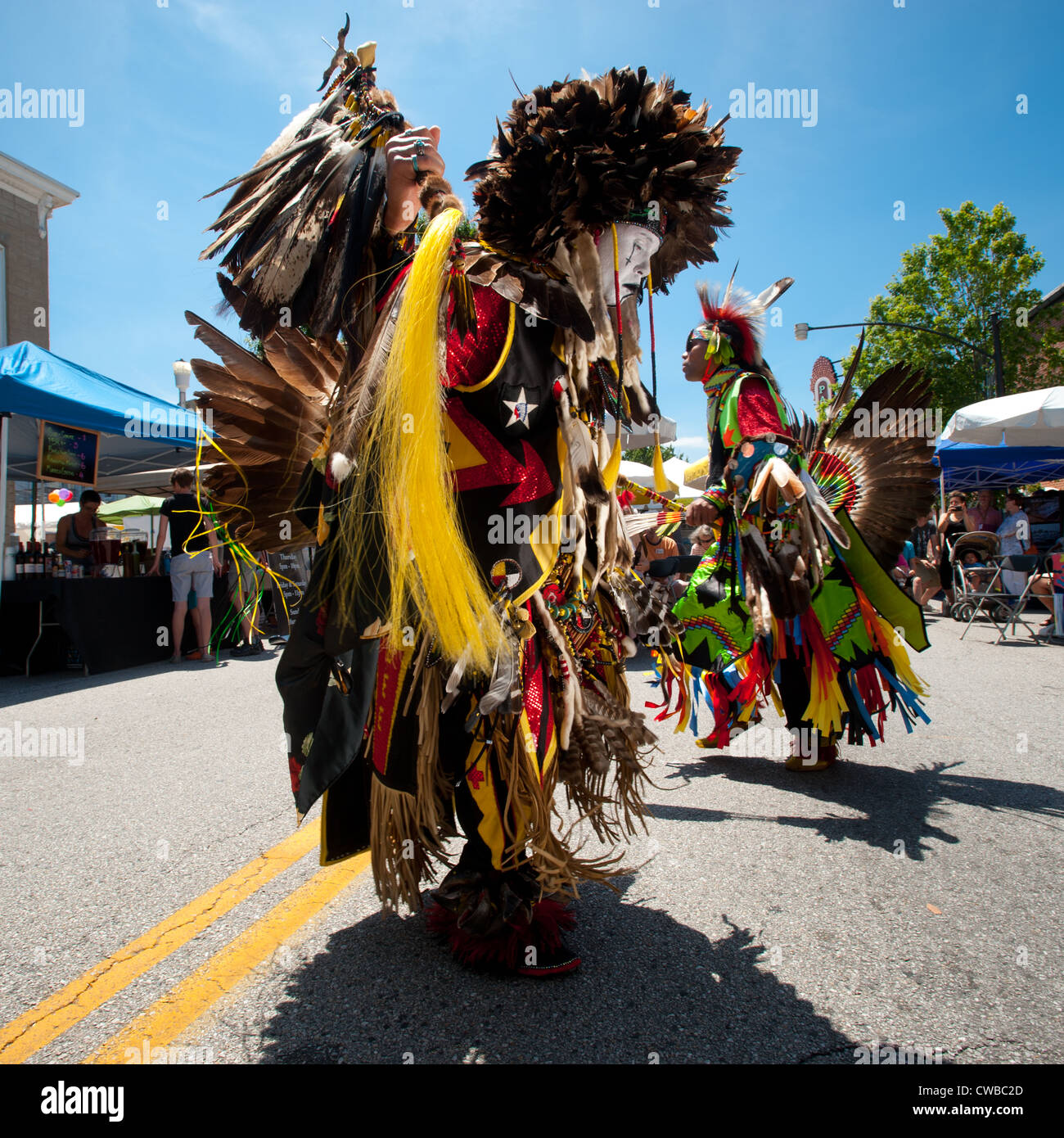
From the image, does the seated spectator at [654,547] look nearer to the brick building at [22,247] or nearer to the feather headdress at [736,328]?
the feather headdress at [736,328]

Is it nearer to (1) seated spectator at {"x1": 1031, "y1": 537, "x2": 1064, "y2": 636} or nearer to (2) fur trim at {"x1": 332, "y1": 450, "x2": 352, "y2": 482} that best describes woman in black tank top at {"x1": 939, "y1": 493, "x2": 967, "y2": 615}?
(1) seated spectator at {"x1": 1031, "y1": 537, "x2": 1064, "y2": 636}

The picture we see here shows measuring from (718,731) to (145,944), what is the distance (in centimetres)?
275

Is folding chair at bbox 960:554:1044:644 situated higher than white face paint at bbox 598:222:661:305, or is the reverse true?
white face paint at bbox 598:222:661:305

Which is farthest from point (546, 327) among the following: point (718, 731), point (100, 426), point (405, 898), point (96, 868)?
point (100, 426)

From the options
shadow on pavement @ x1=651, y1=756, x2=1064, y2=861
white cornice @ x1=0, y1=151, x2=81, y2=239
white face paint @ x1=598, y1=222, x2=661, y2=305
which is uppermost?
white cornice @ x1=0, y1=151, x2=81, y2=239

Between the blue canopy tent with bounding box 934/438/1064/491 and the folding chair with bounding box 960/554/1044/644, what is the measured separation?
184 cm

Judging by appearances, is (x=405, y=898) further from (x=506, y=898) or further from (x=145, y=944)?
(x=145, y=944)

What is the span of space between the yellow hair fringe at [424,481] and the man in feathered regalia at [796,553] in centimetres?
190

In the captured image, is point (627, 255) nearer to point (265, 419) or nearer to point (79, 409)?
point (265, 419)

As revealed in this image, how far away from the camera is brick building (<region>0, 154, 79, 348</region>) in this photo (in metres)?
17.3

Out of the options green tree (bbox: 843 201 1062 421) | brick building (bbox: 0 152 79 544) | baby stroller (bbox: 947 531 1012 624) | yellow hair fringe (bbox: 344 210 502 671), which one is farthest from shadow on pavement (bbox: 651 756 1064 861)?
green tree (bbox: 843 201 1062 421)

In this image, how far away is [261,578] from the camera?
8.34 feet

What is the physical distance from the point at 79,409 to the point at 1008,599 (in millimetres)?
11574

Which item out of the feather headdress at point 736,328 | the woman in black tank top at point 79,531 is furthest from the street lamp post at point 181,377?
the feather headdress at point 736,328
